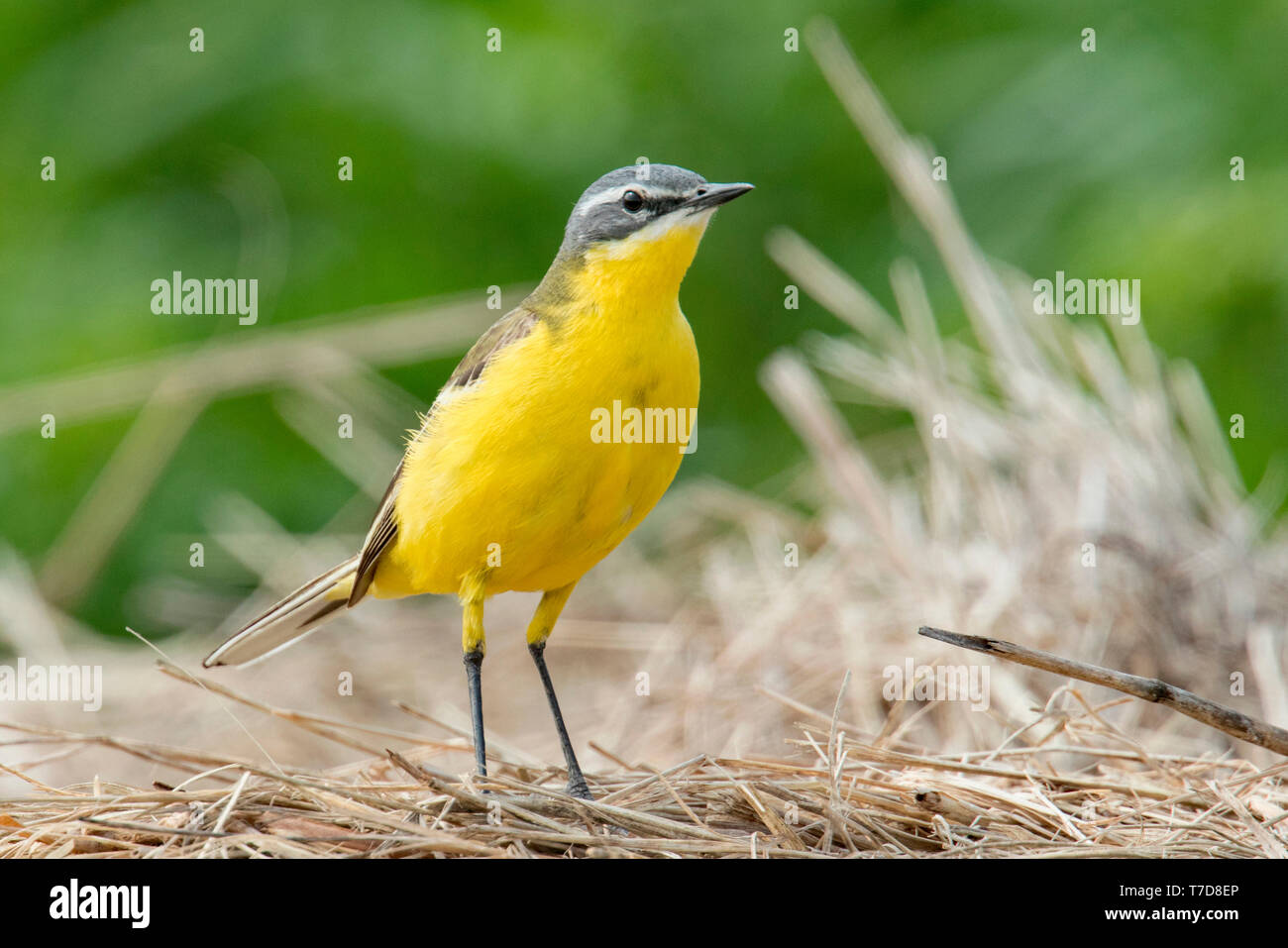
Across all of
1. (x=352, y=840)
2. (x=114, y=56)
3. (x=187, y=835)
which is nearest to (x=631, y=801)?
(x=352, y=840)

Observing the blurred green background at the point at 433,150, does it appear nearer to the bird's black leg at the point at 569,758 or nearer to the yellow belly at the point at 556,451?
the bird's black leg at the point at 569,758

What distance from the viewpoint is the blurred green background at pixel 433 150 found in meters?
7.68

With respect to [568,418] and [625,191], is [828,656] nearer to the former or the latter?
[568,418]

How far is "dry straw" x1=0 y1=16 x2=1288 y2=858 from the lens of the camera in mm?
3500

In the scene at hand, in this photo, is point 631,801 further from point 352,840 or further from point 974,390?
point 974,390

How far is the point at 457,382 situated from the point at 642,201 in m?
0.90

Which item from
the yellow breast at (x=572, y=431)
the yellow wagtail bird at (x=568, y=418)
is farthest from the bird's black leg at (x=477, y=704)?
the yellow breast at (x=572, y=431)

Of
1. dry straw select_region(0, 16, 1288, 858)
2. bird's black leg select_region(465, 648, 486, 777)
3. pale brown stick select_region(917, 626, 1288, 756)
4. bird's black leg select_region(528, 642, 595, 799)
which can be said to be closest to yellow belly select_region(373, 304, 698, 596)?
bird's black leg select_region(465, 648, 486, 777)

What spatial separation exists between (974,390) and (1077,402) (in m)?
0.77

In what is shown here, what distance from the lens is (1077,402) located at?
6180mm

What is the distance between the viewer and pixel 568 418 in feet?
13.5

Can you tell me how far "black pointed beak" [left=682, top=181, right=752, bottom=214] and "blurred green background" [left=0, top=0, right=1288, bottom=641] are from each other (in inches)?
138

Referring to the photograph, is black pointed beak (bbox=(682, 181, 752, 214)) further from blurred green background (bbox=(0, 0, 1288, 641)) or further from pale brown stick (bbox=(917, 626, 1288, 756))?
blurred green background (bbox=(0, 0, 1288, 641))
